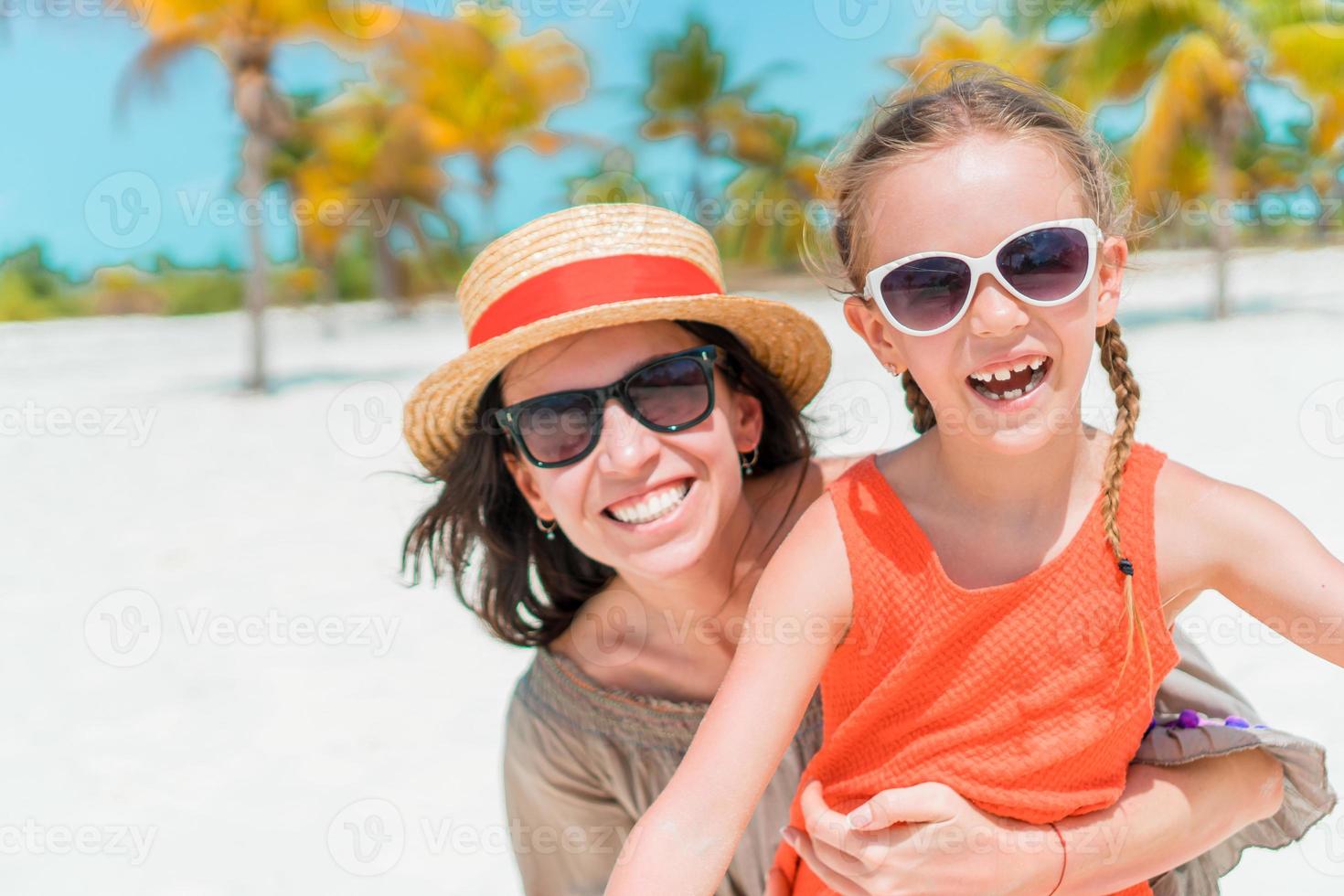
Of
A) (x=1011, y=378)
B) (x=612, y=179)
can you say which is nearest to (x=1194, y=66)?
(x=1011, y=378)

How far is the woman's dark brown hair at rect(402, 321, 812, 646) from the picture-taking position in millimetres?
2551

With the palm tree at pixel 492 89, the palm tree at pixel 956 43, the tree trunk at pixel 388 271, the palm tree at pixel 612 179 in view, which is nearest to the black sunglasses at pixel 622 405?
the palm tree at pixel 956 43

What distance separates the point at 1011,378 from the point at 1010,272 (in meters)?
0.18

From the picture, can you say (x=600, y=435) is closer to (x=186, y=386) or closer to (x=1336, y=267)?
(x=186, y=386)

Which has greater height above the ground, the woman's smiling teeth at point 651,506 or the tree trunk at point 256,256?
the woman's smiling teeth at point 651,506

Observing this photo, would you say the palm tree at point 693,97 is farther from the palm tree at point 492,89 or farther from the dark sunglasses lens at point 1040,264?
the dark sunglasses lens at point 1040,264

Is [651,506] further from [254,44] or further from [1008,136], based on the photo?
[254,44]

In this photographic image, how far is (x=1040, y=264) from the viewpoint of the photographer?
1562 millimetres

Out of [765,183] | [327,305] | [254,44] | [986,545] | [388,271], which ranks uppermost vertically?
[254,44]

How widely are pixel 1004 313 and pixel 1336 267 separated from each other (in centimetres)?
2346

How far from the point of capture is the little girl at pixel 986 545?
1.60 m

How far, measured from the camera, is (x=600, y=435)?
2162 mm

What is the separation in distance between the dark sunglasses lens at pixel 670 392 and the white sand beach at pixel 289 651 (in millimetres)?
790

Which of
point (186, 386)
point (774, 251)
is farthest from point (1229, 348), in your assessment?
point (774, 251)
